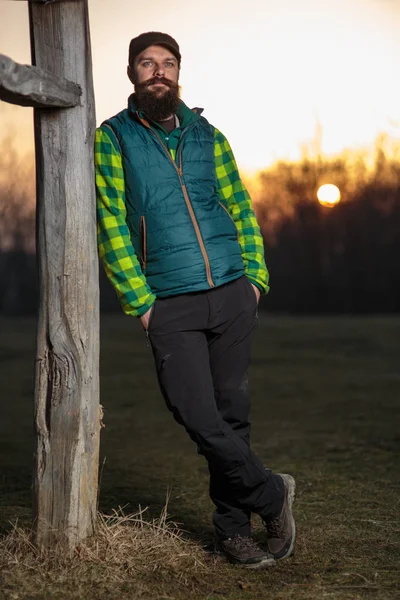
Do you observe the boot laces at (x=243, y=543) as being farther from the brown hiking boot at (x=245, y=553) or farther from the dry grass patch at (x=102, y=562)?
the dry grass patch at (x=102, y=562)

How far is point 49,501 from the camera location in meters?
4.26

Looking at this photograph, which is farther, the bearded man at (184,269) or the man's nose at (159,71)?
the man's nose at (159,71)

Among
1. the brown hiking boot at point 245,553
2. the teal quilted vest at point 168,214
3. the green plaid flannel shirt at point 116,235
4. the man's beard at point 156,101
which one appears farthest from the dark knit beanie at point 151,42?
the brown hiking boot at point 245,553

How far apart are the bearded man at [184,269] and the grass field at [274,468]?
38 centimetres

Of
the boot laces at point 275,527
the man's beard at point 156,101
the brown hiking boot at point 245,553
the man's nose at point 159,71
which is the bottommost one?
the brown hiking boot at point 245,553

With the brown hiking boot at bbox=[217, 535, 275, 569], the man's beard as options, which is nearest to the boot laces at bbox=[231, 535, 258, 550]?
the brown hiking boot at bbox=[217, 535, 275, 569]

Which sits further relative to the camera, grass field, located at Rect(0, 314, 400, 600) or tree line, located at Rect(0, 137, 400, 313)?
tree line, located at Rect(0, 137, 400, 313)

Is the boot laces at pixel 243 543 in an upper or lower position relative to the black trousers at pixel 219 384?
lower

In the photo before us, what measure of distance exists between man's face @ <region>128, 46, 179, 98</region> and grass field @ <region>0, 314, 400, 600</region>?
7.29ft

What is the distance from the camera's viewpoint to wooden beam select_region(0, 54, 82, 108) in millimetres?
3785

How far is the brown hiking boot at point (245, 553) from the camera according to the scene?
14.4 ft

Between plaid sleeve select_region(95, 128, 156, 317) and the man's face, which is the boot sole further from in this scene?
the man's face

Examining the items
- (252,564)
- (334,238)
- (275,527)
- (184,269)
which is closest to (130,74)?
(184,269)

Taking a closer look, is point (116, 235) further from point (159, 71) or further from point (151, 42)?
point (151, 42)
